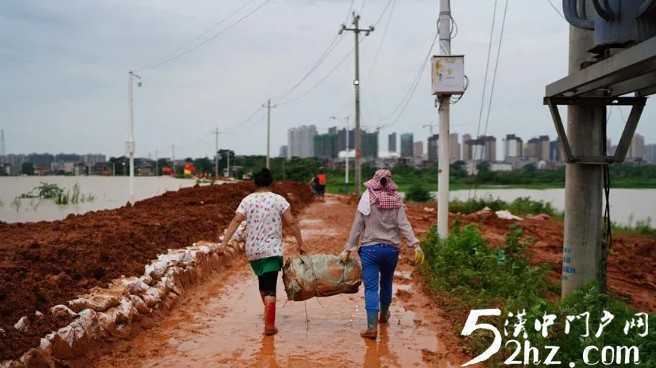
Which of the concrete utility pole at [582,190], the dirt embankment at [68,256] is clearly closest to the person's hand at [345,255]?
the concrete utility pole at [582,190]

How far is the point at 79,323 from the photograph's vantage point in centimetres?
590

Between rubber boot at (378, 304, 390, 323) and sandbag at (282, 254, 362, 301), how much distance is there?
1.34ft

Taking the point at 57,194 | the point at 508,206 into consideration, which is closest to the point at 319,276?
the point at 57,194

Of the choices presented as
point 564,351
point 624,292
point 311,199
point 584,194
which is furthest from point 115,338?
point 311,199

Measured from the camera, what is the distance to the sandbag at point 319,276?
701 centimetres

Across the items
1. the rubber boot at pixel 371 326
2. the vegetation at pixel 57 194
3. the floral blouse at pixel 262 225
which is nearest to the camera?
the rubber boot at pixel 371 326

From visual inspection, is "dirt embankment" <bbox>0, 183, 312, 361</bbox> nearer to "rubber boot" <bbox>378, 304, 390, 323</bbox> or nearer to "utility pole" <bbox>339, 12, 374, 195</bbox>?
"rubber boot" <bbox>378, 304, 390, 323</bbox>

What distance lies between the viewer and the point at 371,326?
6.71 m

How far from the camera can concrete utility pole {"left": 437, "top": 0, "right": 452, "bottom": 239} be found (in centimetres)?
1098

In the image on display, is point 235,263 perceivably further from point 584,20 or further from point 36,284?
point 584,20

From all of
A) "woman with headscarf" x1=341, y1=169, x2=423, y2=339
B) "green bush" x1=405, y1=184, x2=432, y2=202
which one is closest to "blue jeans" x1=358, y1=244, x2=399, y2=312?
"woman with headscarf" x1=341, y1=169, x2=423, y2=339

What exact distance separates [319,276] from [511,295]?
2.68m

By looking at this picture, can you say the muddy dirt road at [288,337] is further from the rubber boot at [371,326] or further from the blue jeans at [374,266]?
the blue jeans at [374,266]

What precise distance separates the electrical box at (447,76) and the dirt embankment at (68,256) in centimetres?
512
